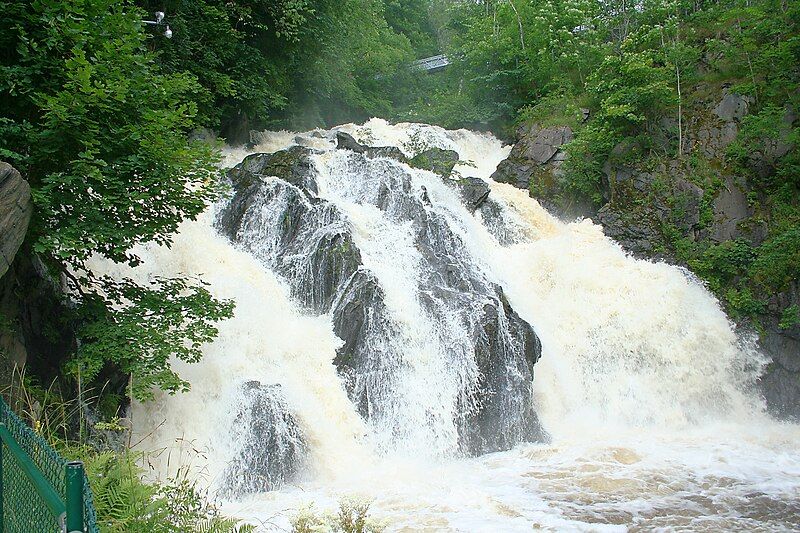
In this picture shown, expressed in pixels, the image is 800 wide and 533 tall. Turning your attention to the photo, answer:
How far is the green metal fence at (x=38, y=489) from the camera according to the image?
2.49 metres

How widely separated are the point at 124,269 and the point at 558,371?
742cm

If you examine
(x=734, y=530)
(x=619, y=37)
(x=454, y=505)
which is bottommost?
(x=734, y=530)

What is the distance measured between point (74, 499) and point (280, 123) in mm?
17007

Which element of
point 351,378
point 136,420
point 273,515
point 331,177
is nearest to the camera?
point 273,515

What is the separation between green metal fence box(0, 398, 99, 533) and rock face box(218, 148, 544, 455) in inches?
254

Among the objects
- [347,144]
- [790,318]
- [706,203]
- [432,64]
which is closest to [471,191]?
[347,144]

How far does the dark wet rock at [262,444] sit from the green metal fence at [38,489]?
471 cm

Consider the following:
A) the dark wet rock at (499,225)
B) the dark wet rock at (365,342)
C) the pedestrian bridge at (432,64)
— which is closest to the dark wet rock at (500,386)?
the dark wet rock at (365,342)

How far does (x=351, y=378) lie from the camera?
388 inches

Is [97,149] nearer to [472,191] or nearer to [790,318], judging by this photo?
[472,191]

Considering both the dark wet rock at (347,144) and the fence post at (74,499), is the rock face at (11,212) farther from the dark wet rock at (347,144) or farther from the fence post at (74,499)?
the dark wet rock at (347,144)

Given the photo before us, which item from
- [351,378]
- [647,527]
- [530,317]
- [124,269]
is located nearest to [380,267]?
[351,378]

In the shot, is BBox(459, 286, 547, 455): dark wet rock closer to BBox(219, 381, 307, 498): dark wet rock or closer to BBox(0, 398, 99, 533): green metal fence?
BBox(219, 381, 307, 498): dark wet rock

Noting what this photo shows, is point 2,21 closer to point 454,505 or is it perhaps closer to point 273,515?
point 273,515
